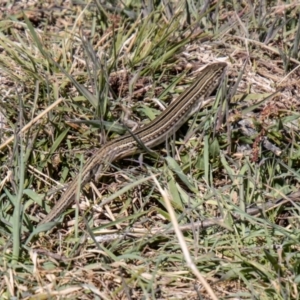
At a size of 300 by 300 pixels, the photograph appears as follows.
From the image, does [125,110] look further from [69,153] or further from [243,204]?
[243,204]

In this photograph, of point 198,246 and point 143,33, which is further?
point 143,33

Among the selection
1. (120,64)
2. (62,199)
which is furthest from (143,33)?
(62,199)

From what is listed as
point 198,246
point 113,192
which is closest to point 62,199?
point 113,192

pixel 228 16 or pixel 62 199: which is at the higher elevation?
pixel 228 16

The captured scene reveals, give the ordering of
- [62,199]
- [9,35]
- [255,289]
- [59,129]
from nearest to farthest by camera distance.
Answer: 1. [255,289]
2. [62,199]
3. [59,129]
4. [9,35]

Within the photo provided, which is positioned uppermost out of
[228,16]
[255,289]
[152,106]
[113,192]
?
[228,16]

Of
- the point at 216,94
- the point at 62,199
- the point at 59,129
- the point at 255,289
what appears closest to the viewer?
the point at 255,289
